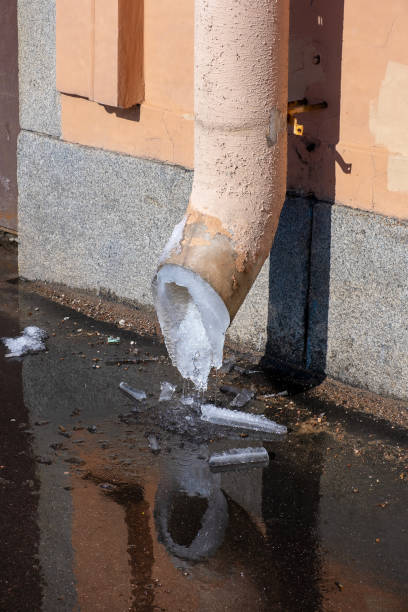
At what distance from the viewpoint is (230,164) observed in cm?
545

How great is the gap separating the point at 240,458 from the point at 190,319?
2.85 ft

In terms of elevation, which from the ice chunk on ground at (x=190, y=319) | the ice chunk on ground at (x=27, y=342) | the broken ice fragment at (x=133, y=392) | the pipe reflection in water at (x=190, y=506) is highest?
the ice chunk on ground at (x=190, y=319)

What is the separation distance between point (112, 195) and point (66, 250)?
77cm

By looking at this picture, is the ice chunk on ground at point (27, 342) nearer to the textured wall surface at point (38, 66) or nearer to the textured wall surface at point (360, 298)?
the textured wall surface at point (38, 66)

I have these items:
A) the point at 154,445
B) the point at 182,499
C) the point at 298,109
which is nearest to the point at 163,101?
the point at 298,109

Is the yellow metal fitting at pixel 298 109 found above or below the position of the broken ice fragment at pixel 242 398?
above

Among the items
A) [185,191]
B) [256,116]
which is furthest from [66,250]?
[256,116]

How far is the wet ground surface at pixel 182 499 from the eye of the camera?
4.31m

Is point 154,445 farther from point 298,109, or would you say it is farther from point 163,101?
point 163,101

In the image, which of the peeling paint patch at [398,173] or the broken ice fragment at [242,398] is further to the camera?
the broken ice fragment at [242,398]

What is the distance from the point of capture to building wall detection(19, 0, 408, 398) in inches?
223

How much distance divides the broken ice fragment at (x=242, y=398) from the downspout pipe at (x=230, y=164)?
1.52 ft

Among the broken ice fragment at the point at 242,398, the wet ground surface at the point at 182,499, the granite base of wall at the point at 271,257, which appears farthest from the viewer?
the broken ice fragment at the point at 242,398

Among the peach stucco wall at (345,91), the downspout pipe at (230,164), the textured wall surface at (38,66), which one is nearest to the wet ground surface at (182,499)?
the downspout pipe at (230,164)
